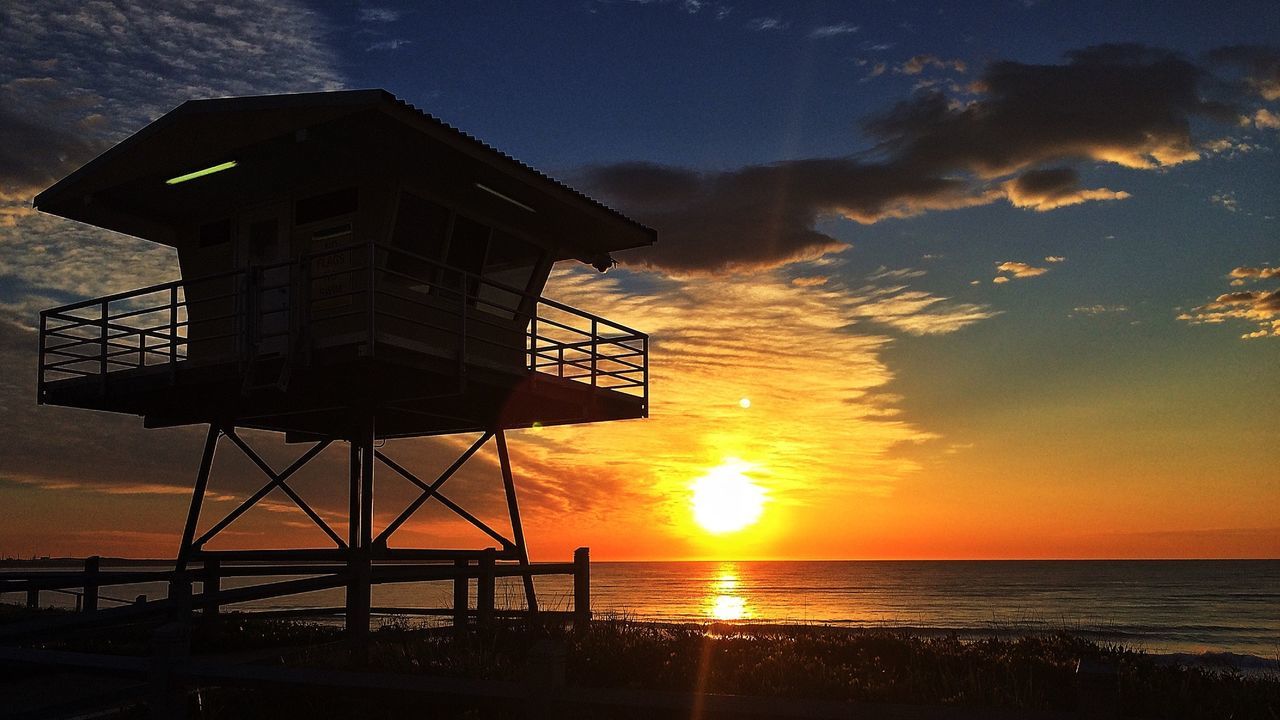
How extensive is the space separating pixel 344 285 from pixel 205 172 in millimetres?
Result: 3794

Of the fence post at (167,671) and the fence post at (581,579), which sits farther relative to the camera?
the fence post at (581,579)

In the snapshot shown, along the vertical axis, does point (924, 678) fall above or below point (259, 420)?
below

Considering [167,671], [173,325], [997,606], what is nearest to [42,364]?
[173,325]

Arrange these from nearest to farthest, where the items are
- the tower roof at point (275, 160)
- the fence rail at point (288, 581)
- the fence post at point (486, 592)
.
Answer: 1. the fence rail at point (288, 581)
2. the tower roof at point (275, 160)
3. the fence post at point (486, 592)

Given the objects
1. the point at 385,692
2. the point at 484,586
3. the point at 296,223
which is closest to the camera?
the point at 385,692

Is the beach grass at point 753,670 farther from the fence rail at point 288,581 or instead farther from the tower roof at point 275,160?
the tower roof at point 275,160

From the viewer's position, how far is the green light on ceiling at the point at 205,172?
19125mm

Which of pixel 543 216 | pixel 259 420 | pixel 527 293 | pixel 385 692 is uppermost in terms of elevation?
pixel 543 216

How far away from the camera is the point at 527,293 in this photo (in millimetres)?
21766

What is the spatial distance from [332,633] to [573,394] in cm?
624

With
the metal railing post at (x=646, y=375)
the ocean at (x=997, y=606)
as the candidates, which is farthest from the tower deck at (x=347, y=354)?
the ocean at (x=997, y=606)

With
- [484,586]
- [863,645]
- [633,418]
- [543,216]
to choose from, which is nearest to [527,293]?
[543,216]

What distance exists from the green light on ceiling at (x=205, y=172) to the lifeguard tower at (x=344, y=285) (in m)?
0.04

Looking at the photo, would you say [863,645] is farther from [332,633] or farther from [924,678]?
[332,633]
